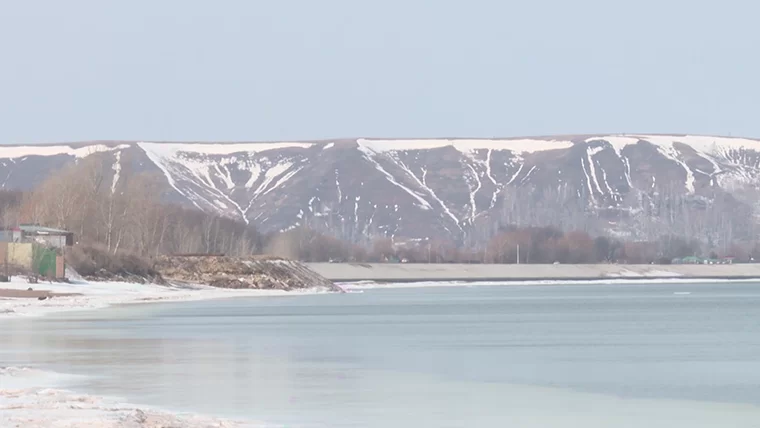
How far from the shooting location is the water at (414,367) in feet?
65.1

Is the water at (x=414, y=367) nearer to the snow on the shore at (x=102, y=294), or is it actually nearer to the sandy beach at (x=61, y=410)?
the sandy beach at (x=61, y=410)

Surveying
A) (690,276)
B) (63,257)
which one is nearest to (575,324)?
(63,257)

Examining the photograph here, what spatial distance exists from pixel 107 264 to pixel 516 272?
3729 inches

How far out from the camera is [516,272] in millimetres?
179250

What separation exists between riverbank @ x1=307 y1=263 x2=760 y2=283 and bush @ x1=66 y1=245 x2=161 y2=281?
6209 centimetres

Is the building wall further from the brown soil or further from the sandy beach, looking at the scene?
the sandy beach

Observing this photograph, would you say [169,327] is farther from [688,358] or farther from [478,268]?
[478,268]

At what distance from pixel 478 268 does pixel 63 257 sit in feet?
328

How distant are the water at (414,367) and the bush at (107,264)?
121 ft

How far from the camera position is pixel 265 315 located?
5494 cm

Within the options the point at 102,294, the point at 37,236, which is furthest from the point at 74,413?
the point at 37,236

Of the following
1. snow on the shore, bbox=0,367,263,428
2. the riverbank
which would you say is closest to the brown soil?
the riverbank

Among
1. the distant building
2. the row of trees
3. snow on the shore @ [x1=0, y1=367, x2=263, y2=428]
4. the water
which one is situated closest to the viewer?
snow on the shore @ [x1=0, y1=367, x2=263, y2=428]

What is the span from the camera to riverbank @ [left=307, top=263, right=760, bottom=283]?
165 meters
